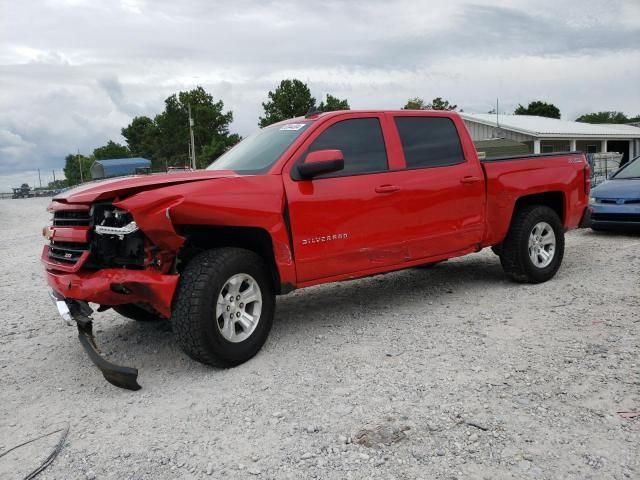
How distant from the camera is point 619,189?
930 cm

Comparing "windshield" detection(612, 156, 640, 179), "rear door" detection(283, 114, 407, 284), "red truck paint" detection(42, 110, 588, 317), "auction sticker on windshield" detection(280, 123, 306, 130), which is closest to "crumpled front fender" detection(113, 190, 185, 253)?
"red truck paint" detection(42, 110, 588, 317)

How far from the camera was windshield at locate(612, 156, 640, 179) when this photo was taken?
1001 cm

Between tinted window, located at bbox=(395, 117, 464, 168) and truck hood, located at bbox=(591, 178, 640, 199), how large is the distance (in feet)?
16.1

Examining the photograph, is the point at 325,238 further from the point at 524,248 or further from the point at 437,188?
the point at 524,248

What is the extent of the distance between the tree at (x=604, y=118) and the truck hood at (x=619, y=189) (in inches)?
2916

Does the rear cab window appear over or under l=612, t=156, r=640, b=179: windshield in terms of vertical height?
over

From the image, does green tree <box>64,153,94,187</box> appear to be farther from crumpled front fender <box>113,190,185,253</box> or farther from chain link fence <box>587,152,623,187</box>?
crumpled front fender <box>113,190,185,253</box>

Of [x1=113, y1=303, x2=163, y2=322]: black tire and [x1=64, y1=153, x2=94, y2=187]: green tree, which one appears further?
[x1=64, y1=153, x2=94, y2=187]: green tree

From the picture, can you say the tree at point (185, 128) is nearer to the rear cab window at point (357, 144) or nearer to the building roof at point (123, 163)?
the building roof at point (123, 163)

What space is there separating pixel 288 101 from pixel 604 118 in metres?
53.7

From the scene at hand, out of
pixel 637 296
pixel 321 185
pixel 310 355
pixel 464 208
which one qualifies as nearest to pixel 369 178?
pixel 321 185

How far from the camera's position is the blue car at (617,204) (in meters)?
9.00

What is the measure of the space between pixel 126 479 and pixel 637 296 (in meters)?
4.84

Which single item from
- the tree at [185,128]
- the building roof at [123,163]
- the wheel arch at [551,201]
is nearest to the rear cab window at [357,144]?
the wheel arch at [551,201]
